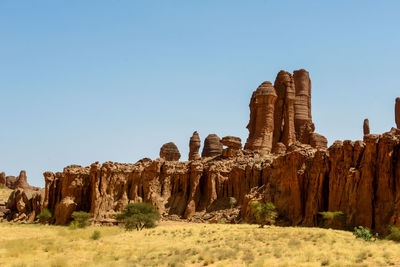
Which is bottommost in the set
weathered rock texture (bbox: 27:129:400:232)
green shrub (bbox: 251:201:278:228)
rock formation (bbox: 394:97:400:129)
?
green shrub (bbox: 251:201:278:228)

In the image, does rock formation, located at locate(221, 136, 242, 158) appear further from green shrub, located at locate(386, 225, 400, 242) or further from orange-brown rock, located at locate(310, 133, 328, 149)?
green shrub, located at locate(386, 225, 400, 242)

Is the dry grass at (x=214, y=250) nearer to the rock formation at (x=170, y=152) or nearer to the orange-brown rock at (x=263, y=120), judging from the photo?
the orange-brown rock at (x=263, y=120)

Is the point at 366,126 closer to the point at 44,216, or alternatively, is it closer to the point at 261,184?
the point at 261,184

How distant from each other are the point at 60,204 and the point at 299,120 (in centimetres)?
3950

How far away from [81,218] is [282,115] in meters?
35.9

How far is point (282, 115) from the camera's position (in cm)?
7844

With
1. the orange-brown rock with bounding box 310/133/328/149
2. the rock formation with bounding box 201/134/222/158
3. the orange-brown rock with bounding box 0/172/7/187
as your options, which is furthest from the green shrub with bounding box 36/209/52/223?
the orange-brown rock with bounding box 0/172/7/187

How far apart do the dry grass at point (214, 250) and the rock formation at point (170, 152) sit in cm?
4657

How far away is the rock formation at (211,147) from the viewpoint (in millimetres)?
83975

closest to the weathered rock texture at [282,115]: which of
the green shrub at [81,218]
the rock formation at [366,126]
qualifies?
the rock formation at [366,126]

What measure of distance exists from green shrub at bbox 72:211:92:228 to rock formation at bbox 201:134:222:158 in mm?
28385

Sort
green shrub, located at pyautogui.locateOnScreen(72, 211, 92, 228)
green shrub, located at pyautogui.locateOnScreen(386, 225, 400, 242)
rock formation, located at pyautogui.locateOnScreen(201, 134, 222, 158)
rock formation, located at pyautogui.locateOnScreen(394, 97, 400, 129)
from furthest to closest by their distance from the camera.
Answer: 1. rock formation, located at pyautogui.locateOnScreen(394, 97, 400, 129)
2. rock formation, located at pyautogui.locateOnScreen(201, 134, 222, 158)
3. green shrub, located at pyautogui.locateOnScreen(72, 211, 92, 228)
4. green shrub, located at pyautogui.locateOnScreen(386, 225, 400, 242)

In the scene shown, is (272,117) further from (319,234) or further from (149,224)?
(319,234)

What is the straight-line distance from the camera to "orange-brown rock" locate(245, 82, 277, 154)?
240 feet
